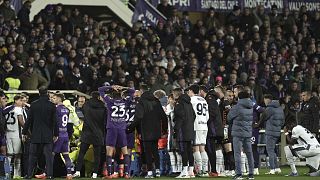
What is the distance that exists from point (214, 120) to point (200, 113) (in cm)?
45

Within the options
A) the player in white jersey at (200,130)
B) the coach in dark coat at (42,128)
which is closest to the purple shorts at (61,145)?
the coach in dark coat at (42,128)

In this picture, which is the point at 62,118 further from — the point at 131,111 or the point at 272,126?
the point at 272,126

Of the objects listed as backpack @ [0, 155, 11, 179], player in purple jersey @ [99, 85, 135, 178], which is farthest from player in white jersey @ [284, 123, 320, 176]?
backpack @ [0, 155, 11, 179]

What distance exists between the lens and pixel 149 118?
26188 millimetres

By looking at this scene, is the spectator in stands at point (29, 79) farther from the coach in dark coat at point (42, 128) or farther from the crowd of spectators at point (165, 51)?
the coach in dark coat at point (42, 128)

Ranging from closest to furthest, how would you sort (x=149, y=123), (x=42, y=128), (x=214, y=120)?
(x=42, y=128), (x=149, y=123), (x=214, y=120)

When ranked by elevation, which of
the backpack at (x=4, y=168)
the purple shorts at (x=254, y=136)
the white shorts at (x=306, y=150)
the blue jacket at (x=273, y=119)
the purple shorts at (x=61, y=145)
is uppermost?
the blue jacket at (x=273, y=119)

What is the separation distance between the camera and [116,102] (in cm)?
2602

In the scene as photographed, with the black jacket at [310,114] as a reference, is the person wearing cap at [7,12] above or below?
above

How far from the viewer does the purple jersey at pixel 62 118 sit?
25875mm

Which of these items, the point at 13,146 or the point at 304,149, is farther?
the point at 304,149

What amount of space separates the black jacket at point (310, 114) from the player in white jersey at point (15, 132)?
26.4 ft

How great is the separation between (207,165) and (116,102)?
8.71ft

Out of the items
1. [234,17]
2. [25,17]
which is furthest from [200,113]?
[234,17]
